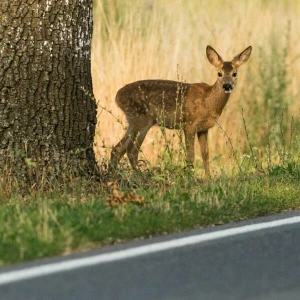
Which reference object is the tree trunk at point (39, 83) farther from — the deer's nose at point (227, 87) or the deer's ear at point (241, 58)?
the deer's ear at point (241, 58)

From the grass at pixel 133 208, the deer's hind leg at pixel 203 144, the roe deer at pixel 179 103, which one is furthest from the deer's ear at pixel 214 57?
the grass at pixel 133 208

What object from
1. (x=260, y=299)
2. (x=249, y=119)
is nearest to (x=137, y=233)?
(x=260, y=299)

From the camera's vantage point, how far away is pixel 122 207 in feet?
26.9

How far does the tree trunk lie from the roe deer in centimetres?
Result: 337

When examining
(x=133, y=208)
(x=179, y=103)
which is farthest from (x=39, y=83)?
(x=179, y=103)

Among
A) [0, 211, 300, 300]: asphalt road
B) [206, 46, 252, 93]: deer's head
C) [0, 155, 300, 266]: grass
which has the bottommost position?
[0, 211, 300, 300]: asphalt road

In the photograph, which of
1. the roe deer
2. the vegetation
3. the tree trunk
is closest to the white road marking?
the vegetation

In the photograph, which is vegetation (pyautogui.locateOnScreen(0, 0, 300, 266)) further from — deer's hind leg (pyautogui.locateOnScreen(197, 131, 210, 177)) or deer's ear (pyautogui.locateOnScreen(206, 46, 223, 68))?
deer's ear (pyautogui.locateOnScreen(206, 46, 223, 68))

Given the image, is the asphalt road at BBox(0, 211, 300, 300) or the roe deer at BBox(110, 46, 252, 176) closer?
the asphalt road at BBox(0, 211, 300, 300)

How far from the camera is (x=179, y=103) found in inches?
538

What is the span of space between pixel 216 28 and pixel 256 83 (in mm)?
1110

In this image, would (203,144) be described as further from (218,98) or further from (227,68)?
(227,68)

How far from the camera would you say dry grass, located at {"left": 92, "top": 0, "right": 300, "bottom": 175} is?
47.9ft

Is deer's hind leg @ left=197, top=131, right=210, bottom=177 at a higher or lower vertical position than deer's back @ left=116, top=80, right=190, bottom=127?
lower
